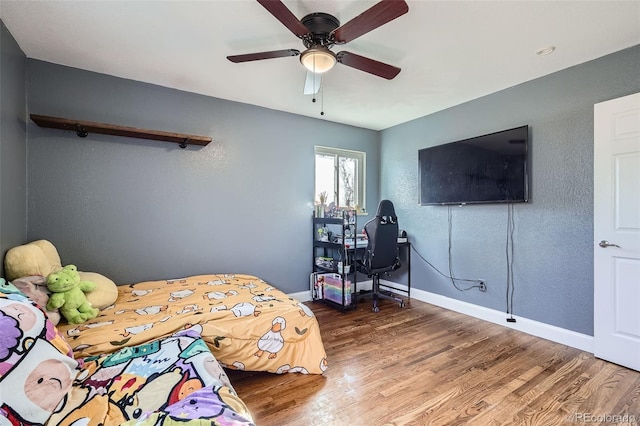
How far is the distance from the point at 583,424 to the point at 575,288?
1.31 metres

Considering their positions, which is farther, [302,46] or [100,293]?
[302,46]

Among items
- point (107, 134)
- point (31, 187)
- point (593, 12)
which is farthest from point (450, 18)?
point (31, 187)

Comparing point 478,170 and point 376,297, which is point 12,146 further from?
point 478,170

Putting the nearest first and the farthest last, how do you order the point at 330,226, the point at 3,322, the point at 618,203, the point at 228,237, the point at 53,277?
the point at 3,322 < the point at 53,277 < the point at 618,203 < the point at 228,237 < the point at 330,226

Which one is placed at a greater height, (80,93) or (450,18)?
(450,18)

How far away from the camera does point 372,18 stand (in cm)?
152

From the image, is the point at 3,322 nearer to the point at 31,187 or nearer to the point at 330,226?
the point at 31,187

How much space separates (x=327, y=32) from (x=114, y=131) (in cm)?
208

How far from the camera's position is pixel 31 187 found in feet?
8.09

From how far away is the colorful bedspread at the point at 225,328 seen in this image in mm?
1745

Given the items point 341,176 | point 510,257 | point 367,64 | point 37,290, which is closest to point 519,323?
point 510,257

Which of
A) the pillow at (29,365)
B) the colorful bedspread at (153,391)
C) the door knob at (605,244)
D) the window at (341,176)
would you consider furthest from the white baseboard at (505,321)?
the pillow at (29,365)

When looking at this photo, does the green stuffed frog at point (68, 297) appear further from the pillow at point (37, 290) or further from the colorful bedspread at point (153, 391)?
the colorful bedspread at point (153, 391)

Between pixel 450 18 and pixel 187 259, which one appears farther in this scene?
pixel 187 259
